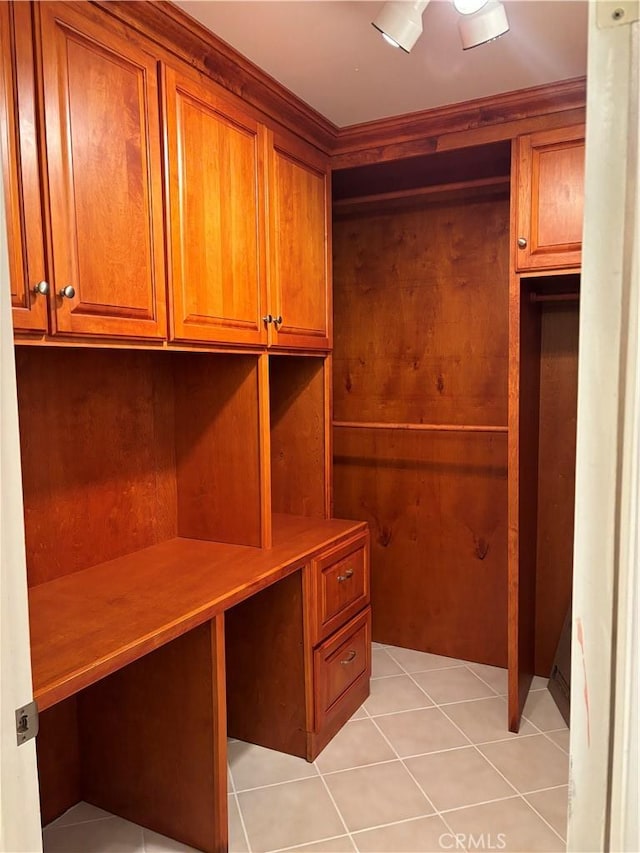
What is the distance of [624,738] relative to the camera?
1.99 feet

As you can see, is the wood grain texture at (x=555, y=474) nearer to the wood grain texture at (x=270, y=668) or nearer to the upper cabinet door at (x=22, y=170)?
the wood grain texture at (x=270, y=668)

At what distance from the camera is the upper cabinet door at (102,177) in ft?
4.44

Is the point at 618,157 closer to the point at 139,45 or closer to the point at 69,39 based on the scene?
the point at 69,39

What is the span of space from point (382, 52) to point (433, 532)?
2.03m

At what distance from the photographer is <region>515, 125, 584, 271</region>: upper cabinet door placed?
6.85ft

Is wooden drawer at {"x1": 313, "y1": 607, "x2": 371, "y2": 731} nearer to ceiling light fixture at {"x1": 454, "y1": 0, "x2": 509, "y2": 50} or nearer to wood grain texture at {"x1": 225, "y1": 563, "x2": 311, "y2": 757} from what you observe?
wood grain texture at {"x1": 225, "y1": 563, "x2": 311, "y2": 757}

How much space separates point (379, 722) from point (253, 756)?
1.71 feet

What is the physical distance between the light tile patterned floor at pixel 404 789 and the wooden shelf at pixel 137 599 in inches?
29.1

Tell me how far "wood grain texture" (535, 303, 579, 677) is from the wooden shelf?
0.99 metres

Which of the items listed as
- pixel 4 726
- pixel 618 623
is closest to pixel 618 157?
pixel 618 623

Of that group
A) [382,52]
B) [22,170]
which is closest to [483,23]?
[382,52]

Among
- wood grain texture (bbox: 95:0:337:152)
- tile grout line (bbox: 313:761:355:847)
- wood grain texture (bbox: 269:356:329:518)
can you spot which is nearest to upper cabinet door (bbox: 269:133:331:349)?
wood grain texture (bbox: 95:0:337:152)

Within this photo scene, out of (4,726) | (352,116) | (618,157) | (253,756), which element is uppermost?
(352,116)

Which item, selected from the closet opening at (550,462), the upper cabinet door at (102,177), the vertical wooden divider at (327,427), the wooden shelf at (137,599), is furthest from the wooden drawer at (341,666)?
the upper cabinet door at (102,177)
